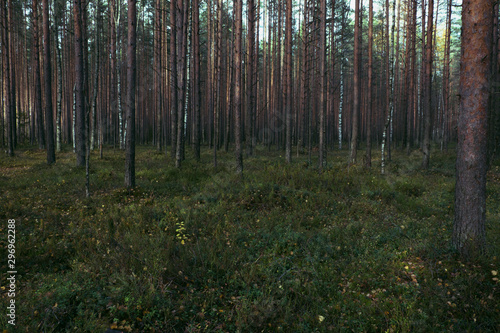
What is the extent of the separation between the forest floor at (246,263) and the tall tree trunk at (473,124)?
0.42 meters

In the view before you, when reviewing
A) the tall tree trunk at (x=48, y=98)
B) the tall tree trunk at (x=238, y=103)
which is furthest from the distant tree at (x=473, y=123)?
the tall tree trunk at (x=48, y=98)

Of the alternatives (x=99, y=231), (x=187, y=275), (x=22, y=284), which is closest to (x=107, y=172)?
(x=99, y=231)

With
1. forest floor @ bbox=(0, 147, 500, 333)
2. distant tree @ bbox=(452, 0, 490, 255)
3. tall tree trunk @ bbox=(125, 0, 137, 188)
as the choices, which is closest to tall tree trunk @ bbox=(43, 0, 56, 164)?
forest floor @ bbox=(0, 147, 500, 333)

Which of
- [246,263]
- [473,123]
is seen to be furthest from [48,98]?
[473,123]

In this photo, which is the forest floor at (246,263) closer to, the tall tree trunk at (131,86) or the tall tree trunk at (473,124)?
the tall tree trunk at (473,124)

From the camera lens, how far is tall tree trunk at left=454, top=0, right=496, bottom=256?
4.57 meters

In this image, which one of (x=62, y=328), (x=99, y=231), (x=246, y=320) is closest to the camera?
(x=62, y=328)

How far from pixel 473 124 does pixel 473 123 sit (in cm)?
2

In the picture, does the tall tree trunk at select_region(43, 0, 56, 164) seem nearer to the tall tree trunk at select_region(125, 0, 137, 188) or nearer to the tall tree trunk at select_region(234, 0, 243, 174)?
the tall tree trunk at select_region(125, 0, 137, 188)

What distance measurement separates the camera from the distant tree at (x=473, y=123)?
4566mm

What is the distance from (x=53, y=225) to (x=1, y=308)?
327 centimetres

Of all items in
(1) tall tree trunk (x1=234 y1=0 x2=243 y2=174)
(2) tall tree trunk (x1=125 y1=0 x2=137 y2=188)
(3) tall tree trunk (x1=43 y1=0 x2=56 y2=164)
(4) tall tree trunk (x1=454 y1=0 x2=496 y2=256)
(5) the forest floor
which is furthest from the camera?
(3) tall tree trunk (x1=43 y1=0 x2=56 y2=164)

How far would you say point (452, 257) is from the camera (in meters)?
4.78

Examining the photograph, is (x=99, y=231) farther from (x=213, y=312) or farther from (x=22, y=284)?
(x=213, y=312)
